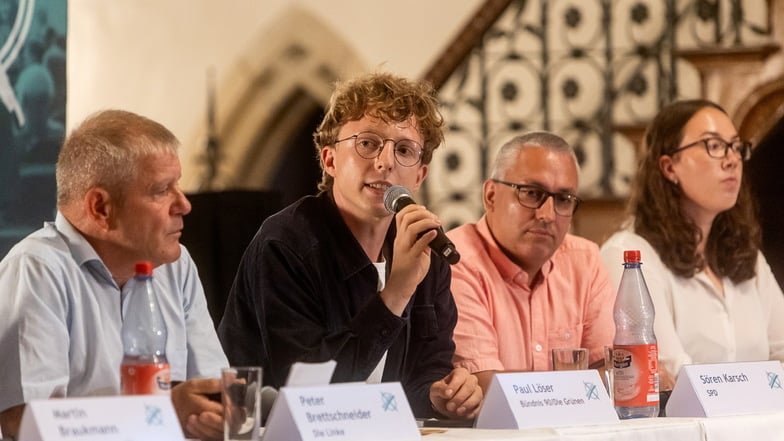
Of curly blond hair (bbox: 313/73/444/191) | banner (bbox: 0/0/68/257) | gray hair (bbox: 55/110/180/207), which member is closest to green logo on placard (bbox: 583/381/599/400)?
Result: curly blond hair (bbox: 313/73/444/191)

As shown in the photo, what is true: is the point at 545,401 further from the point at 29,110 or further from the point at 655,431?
the point at 29,110

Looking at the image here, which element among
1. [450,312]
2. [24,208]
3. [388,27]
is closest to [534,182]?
[450,312]

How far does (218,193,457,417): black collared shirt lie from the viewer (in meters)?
2.35

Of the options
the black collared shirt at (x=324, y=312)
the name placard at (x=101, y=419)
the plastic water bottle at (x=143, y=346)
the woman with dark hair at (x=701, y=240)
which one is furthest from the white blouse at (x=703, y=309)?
the name placard at (x=101, y=419)

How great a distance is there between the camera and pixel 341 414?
1805 mm

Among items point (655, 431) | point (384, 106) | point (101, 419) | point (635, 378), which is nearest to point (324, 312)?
point (384, 106)

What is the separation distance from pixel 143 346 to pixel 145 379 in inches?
3.3

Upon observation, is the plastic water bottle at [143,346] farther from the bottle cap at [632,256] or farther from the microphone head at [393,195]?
the bottle cap at [632,256]

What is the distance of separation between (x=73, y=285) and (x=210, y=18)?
5.47 metres

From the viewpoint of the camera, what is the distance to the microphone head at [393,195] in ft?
7.91

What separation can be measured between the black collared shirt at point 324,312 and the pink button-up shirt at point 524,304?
22 centimetres

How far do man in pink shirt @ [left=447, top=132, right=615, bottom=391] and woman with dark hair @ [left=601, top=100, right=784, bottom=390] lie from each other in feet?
0.98

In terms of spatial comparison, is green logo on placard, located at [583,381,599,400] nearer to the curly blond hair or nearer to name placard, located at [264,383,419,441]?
name placard, located at [264,383,419,441]

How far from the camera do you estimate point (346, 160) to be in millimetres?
2598
